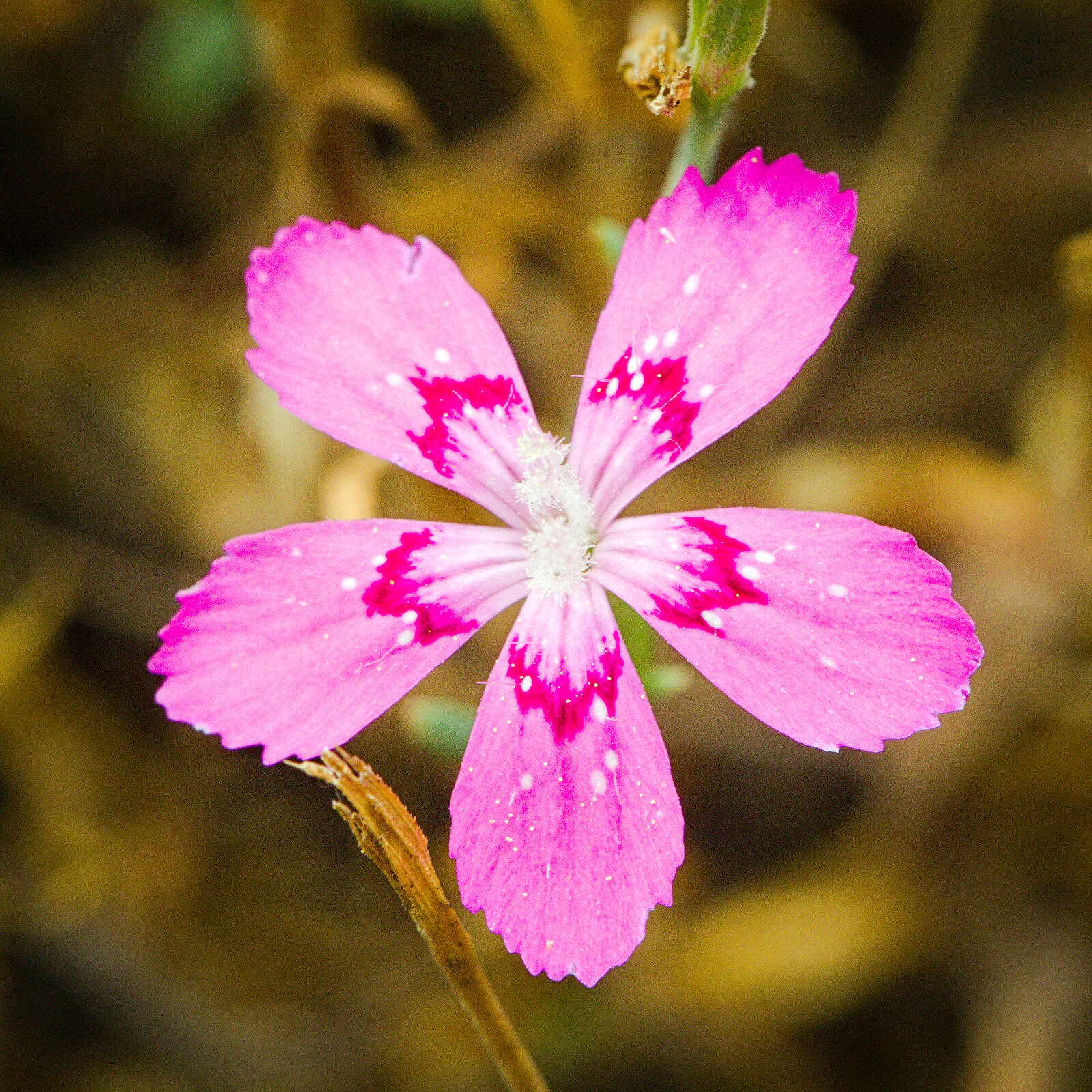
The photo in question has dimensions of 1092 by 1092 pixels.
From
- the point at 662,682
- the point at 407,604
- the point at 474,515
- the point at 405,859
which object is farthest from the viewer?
the point at 474,515

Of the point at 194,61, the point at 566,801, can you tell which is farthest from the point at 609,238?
the point at 194,61

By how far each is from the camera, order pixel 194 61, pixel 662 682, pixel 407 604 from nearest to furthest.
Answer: pixel 407 604, pixel 662 682, pixel 194 61

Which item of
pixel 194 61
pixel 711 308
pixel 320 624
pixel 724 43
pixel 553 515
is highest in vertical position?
pixel 194 61

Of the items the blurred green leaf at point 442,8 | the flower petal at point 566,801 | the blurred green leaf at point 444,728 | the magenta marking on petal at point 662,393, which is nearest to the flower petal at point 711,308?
the magenta marking on petal at point 662,393

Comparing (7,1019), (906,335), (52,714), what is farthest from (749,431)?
(7,1019)

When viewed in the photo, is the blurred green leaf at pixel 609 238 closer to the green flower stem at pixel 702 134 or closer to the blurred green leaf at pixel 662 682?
the green flower stem at pixel 702 134

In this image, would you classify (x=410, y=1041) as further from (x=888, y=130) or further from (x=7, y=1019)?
(x=888, y=130)

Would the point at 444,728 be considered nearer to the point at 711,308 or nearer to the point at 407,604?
the point at 407,604

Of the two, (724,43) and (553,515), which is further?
(553,515)
